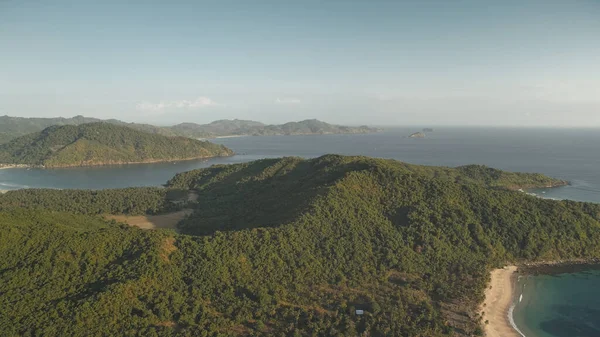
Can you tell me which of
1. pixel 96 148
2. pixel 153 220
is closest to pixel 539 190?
pixel 153 220

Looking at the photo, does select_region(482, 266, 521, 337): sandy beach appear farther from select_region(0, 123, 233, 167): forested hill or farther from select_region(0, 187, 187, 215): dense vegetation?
select_region(0, 123, 233, 167): forested hill

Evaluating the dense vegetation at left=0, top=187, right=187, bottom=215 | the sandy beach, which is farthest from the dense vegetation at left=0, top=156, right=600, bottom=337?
the dense vegetation at left=0, top=187, right=187, bottom=215

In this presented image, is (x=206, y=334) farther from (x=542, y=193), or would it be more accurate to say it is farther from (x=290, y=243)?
(x=542, y=193)

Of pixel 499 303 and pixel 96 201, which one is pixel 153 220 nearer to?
pixel 96 201

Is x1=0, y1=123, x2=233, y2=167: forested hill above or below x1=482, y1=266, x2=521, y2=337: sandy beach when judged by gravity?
above

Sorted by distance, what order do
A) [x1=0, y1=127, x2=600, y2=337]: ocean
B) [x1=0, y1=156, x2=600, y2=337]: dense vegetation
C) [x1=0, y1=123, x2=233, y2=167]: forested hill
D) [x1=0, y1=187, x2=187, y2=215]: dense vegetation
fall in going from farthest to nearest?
1. [x1=0, y1=123, x2=233, y2=167]: forested hill
2. [x1=0, y1=187, x2=187, y2=215]: dense vegetation
3. [x1=0, y1=127, x2=600, y2=337]: ocean
4. [x1=0, y1=156, x2=600, y2=337]: dense vegetation

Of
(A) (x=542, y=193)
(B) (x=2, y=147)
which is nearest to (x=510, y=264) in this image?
(A) (x=542, y=193)
